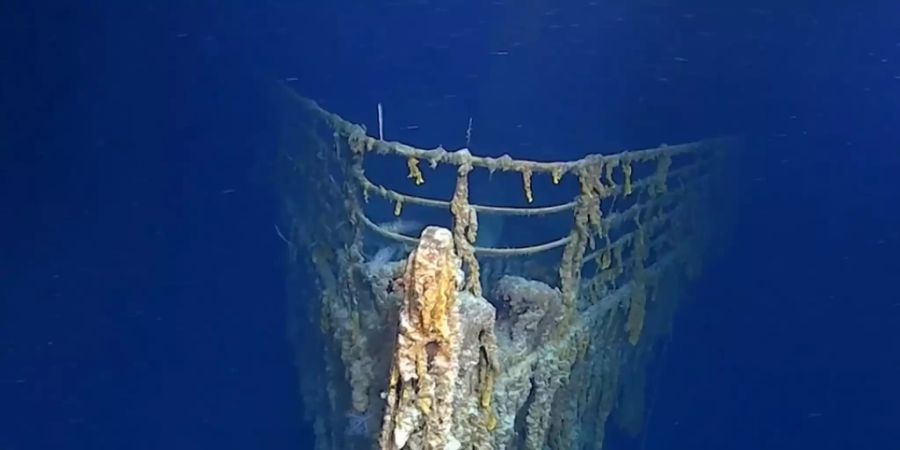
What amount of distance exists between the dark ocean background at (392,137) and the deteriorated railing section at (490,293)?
4cm

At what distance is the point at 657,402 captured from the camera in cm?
182

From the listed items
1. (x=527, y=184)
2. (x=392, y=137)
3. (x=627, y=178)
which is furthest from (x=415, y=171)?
(x=627, y=178)

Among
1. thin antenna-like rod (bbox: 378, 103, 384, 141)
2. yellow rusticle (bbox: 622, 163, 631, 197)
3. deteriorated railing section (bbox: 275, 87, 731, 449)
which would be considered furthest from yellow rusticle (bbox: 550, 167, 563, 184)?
thin antenna-like rod (bbox: 378, 103, 384, 141)

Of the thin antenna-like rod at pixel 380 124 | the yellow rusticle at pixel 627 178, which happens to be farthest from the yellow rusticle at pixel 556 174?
the thin antenna-like rod at pixel 380 124

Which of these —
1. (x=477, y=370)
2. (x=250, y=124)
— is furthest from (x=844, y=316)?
(x=250, y=124)

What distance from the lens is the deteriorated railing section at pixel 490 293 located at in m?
1.65

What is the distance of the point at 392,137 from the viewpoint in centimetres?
170

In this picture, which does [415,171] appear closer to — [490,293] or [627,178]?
[490,293]

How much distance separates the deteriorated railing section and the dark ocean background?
0.04 m

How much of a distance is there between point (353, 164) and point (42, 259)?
588 millimetres

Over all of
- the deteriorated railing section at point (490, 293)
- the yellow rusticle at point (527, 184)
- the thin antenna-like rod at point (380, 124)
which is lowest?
the deteriorated railing section at point (490, 293)

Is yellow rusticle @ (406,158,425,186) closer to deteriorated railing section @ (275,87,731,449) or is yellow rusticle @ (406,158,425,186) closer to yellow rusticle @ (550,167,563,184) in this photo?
deteriorated railing section @ (275,87,731,449)

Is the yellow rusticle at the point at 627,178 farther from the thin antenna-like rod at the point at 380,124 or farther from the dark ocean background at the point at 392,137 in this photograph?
the thin antenna-like rod at the point at 380,124

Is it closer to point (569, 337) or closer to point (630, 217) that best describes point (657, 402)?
point (569, 337)
